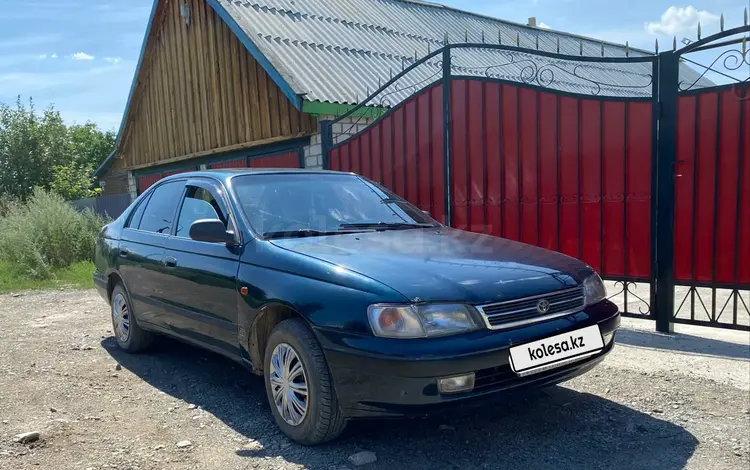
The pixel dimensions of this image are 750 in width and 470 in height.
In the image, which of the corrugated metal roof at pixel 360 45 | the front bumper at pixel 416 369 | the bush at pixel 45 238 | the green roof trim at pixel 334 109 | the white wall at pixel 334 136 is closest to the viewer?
the front bumper at pixel 416 369

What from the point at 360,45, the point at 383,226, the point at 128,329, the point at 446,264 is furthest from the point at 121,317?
the point at 360,45

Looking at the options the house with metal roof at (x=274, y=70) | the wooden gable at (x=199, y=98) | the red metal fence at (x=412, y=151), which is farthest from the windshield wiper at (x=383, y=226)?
the wooden gable at (x=199, y=98)

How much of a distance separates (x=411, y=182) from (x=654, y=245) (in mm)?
2957

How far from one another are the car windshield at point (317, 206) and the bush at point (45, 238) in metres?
8.40

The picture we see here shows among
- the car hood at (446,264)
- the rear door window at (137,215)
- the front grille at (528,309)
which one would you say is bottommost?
the front grille at (528,309)

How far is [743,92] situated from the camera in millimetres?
4785

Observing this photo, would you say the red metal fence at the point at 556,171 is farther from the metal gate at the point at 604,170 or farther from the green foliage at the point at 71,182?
the green foliage at the point at 71,182

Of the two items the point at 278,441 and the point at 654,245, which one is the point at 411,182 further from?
the point at 278,441

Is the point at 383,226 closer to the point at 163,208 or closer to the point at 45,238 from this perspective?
the point at 163,208

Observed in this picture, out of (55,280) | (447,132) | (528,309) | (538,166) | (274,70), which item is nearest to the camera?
(528,309)

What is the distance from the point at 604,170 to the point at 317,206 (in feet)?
9.72

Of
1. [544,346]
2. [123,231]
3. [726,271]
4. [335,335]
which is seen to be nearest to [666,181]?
[726,271]

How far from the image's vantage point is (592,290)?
348 centimetres

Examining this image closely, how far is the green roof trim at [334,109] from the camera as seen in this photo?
27.9 ft
